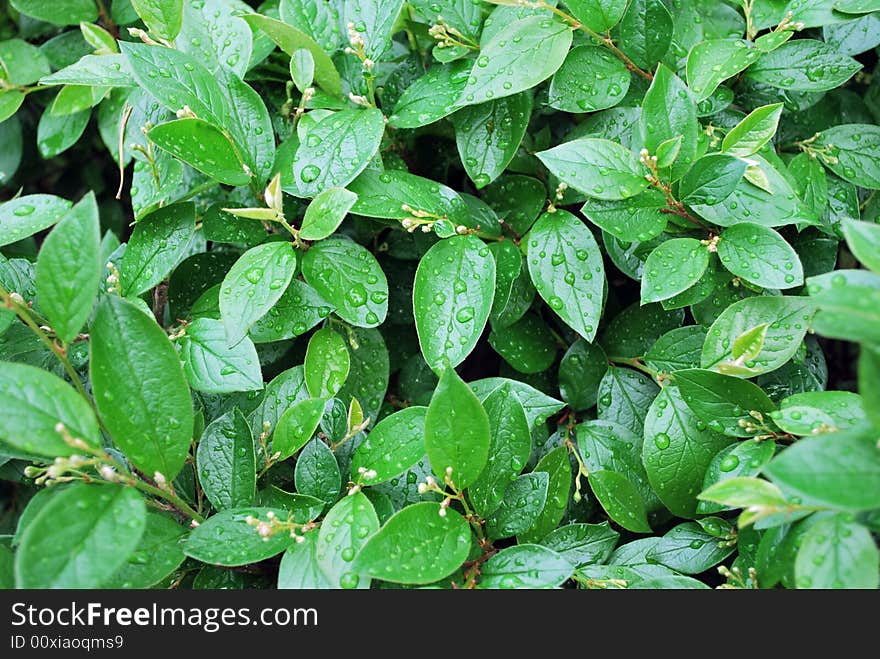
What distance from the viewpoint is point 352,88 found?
3.79 feet

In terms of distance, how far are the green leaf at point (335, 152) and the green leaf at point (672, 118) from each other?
0.36m

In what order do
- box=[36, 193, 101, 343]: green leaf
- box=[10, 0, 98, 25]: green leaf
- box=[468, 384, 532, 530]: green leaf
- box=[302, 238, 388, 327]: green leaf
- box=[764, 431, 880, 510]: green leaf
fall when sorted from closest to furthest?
box=[764, 431, 880, 510]: green leaf
box=[36, 193, 101, 343]: green leaf
box=[468, 384, 532, 530]: green leaf
box=[302, 238, 388, 327]: green leaf
box=[10, 0, 98, 25]: green leaf

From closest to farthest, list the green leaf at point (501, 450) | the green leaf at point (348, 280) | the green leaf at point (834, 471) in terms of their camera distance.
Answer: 1. the green leaf at point (834, 471)
2. the green leaf at point (501, 450)
3. the green leaf at point (348, 280)

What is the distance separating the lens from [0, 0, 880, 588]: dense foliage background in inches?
31.4

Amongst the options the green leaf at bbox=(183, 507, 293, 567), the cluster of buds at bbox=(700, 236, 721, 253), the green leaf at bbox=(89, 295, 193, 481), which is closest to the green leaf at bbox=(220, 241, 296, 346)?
the green leaf at bbox=(89, 295, 193, 481)

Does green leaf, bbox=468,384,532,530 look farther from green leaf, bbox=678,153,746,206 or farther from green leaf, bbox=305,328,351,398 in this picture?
green leaf, bbox=678,153,746,206

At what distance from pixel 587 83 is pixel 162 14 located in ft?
2.05

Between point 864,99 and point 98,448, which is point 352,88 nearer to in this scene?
point 98,448

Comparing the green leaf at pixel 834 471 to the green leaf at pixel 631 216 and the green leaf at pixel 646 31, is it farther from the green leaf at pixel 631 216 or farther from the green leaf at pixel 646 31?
the green leaf at pixel 646 31

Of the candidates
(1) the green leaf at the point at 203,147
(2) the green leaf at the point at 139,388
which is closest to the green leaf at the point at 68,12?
(1) the green leaf at the point at 203,147

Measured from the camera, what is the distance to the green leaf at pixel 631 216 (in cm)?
97

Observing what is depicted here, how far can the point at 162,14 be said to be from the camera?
106 centimetres

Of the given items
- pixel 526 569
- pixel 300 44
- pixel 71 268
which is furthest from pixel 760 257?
pixel 71 268

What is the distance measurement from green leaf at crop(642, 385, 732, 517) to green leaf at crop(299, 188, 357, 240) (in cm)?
51
